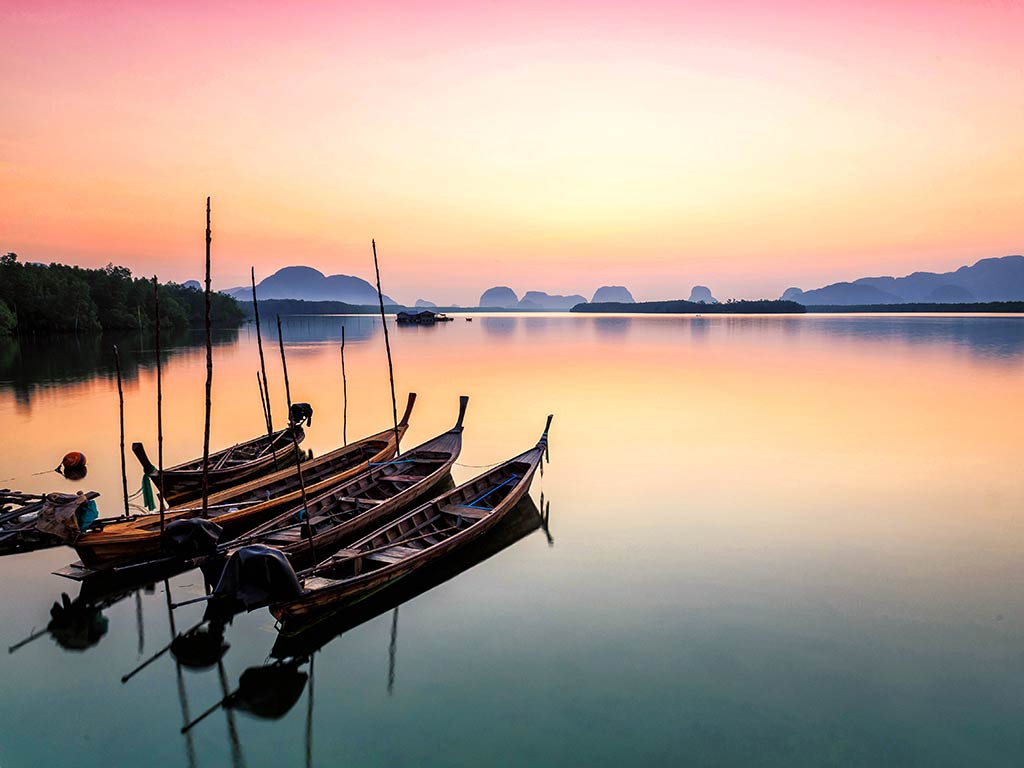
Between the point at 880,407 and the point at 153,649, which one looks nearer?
the point at 153,649

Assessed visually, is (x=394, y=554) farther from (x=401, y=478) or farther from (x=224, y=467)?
(x=224, y=467)

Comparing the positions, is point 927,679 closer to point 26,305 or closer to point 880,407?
point 880,407

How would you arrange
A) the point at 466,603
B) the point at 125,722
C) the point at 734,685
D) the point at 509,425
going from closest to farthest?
the point at 125,722
the point at 734,685
the point at 466,603
the point at 509,425

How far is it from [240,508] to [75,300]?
263ft

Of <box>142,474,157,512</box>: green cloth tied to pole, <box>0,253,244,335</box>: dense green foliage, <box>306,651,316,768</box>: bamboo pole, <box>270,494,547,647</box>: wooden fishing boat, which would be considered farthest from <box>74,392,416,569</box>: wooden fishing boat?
<box>0,253,244,335</box>: dense green foliage

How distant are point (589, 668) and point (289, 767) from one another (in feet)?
15.4

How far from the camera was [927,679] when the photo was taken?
362 inches

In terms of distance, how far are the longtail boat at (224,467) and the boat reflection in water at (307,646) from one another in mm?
4408

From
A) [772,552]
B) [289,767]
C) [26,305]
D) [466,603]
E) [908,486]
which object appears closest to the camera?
[289,767]

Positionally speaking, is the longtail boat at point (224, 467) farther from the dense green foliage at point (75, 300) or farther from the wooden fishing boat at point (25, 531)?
the dense green foliage at point (75, 300)

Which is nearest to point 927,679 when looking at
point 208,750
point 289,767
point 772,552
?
point 772,552

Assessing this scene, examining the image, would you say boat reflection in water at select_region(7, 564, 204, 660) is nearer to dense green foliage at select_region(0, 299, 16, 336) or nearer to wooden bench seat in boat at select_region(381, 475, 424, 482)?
wooden bench seat in boat at select_region(381, 475, 424, 482)

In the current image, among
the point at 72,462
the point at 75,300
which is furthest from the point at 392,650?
the point at 75,300

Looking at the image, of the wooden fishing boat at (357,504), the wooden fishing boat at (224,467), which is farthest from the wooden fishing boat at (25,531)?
the wooden fishing boat at (357,504)
